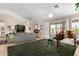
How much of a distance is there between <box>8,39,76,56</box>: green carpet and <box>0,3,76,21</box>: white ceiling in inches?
21.8

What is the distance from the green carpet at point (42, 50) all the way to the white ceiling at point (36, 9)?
1.81ft

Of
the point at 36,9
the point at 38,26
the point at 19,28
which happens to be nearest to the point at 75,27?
the point at 38,26

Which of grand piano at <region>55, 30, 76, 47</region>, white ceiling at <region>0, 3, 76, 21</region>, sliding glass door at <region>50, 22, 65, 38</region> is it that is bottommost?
grand piano at <region>55, 30, 76, 47</region>

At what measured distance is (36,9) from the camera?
2160 millimetres

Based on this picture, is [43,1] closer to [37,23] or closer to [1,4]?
[37,23]

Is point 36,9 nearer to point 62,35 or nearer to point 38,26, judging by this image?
point 38,26

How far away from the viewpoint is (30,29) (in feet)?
7.18

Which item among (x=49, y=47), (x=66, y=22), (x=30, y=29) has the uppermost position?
(x=66, y=22)

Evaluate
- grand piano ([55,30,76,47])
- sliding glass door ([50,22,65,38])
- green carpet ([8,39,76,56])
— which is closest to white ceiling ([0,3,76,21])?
sliding glass door ([50,22,65,38])

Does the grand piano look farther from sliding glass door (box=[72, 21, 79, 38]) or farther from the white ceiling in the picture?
the white ceiling

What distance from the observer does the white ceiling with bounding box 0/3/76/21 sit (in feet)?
6.90

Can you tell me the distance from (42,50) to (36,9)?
0.86 meters

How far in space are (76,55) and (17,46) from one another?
4.01ft

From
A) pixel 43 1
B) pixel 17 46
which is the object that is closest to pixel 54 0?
pixel 43 1
